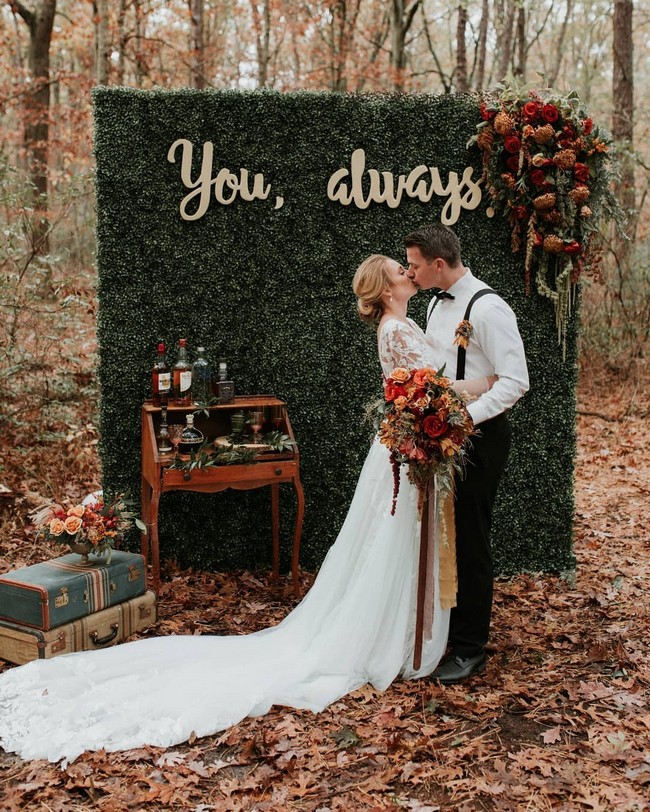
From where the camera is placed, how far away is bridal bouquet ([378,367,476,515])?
11.6 ft

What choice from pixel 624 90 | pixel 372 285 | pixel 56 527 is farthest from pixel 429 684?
pixel 624 90

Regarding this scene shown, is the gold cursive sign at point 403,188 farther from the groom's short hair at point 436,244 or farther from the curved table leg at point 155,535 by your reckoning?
the curved table leg at point 155,535

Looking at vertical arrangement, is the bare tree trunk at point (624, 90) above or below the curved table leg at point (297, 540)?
above

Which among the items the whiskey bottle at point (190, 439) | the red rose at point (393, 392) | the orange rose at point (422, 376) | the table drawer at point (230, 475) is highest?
the orange rose at point (422, 376)

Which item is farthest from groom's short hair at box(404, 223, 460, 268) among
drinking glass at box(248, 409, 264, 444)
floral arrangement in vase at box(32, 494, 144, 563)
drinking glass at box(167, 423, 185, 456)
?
floral arrangement in vase at box(32, 494, 144, 563)

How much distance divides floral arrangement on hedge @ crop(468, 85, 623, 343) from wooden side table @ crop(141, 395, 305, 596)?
204 cm

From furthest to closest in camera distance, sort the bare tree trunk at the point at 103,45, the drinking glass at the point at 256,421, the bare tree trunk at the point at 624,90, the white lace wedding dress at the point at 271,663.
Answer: the bare tree trunk at the point at 624,90 → the bare tree trunk at the point at 103,45 → the drinking glass at the point at 256,421 → the white lace wedding dress at the point at 271,663

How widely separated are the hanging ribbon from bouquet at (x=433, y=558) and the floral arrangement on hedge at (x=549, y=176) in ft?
6.89

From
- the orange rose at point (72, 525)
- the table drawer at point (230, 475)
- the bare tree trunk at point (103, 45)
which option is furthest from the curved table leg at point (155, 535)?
the bare tree trunk at point (103, 45)

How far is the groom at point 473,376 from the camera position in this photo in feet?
12.5

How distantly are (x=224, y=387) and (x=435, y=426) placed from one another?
1921 millimetres

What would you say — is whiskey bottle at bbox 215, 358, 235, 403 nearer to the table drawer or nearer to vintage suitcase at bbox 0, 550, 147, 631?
the table drawer

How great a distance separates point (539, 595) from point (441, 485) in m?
1.97

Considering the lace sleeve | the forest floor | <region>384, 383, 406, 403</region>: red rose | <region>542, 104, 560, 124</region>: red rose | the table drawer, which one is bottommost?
the forest floor
